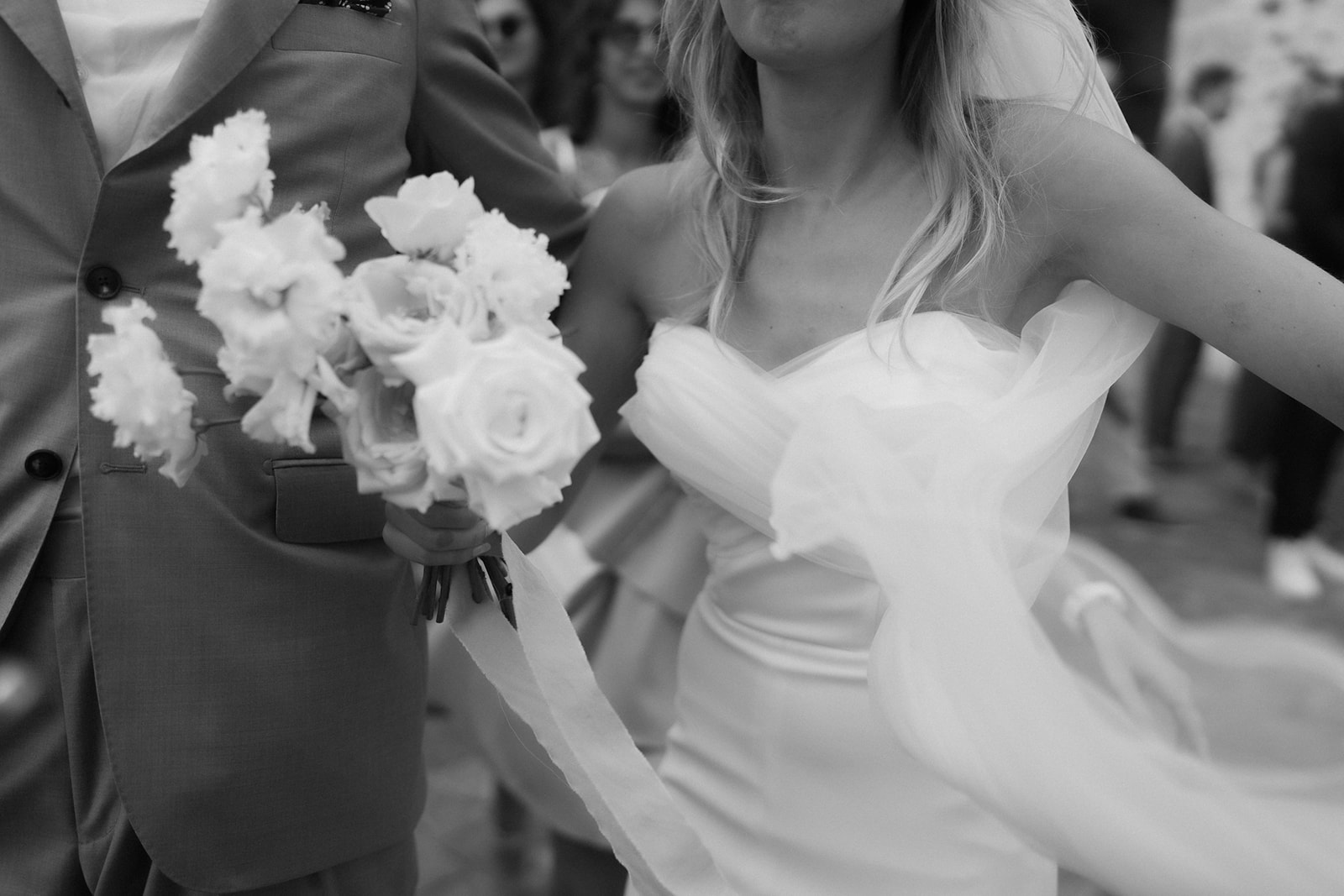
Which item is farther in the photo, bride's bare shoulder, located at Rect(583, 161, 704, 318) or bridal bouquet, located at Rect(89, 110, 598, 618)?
bride's bare shoulder, located at Rect(583, 161, 704, 318)

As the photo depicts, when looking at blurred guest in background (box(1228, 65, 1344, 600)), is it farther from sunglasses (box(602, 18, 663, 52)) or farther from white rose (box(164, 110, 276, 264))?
white rose (box(164, 110, 276, 264))

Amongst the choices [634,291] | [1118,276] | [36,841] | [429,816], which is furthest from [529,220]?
[429,816]

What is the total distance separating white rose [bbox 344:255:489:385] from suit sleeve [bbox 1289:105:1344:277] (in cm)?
572

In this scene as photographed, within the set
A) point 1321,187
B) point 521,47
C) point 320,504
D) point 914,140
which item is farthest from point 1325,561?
point 320,504

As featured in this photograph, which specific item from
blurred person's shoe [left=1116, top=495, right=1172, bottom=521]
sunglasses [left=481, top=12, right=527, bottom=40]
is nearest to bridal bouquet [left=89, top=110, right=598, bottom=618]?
sunglasses [left=481, top=12, right=527, bottom=40]

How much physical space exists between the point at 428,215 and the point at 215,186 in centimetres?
21

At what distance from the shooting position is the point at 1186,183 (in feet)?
25.0

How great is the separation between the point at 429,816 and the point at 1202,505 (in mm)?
5144

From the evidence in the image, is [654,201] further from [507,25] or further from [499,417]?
[507,25]

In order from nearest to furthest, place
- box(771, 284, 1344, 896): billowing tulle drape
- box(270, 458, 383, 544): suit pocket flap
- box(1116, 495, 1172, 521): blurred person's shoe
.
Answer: box(771, 284, 1344, 896): billowing tulle drape → box(270, 458, 383, 544): suit pocket flap → box(1116, 495, 1172, 521): blurred person's shoe

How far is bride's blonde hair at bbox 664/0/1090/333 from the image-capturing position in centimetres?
193

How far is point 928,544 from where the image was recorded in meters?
1.62

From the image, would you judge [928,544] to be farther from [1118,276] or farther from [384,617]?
[384,617]

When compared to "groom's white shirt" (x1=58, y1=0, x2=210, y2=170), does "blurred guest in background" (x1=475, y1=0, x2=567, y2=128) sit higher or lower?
lower
